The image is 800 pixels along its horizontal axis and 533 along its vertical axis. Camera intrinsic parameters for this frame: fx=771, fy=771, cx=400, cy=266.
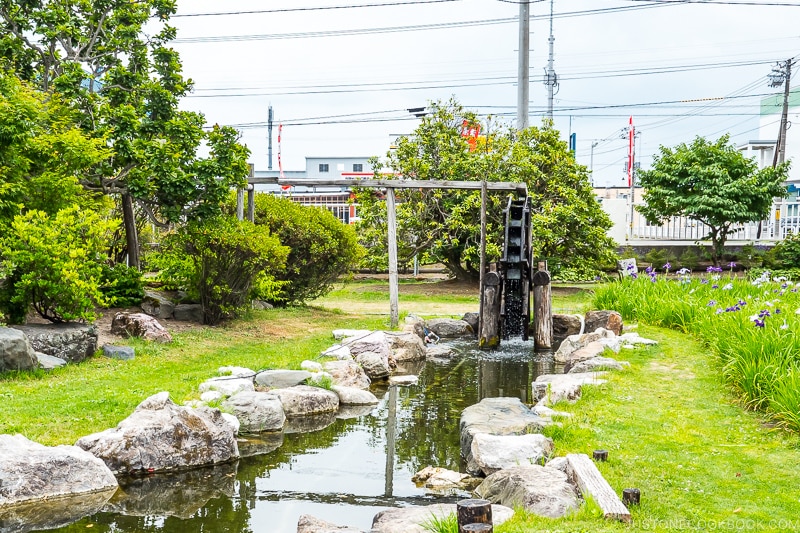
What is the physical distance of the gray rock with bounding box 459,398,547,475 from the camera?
675 cm

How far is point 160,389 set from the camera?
7.88m

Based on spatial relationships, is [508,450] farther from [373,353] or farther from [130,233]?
[130,233]

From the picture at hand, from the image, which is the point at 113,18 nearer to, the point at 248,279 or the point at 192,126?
the point at 192,126

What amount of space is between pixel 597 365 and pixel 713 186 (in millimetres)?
17022

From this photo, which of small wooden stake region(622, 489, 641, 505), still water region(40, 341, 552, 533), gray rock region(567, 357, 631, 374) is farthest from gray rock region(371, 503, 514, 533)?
gray rock region(567, 357, 631, 374)

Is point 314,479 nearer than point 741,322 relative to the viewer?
Yes

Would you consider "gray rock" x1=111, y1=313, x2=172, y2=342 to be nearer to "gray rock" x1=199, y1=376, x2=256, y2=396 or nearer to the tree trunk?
"gray rock" x1=199, y1=376, x2=256, y2=396

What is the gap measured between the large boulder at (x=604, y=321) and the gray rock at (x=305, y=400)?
18.5 feet

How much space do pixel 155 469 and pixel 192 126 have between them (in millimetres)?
7680

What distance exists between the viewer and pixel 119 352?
9.59 metres

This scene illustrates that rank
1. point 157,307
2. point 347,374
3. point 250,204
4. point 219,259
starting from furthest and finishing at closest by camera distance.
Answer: point 250,204
point 157,307
point 219,259
point 347,374

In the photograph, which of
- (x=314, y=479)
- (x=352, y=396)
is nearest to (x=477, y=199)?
(x=352, y=396)

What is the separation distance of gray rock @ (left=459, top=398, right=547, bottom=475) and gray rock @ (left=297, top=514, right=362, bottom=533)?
1721 millimetres

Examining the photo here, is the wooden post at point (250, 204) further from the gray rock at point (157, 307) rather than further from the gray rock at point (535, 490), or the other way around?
the gray rock at point (535, 490)
